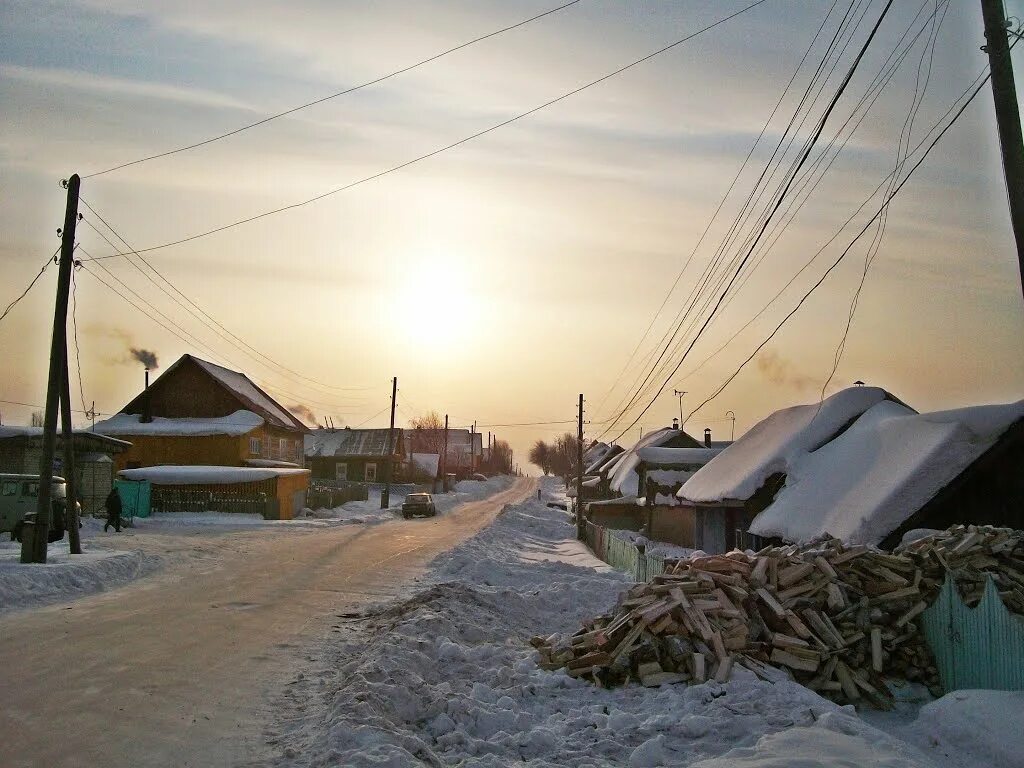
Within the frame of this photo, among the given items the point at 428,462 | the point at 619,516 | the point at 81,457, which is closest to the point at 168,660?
the point at 81,457

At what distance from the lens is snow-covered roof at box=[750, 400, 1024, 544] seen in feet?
55.2

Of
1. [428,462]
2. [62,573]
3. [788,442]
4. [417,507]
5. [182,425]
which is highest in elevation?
[182,425]

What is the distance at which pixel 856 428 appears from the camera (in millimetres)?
22172

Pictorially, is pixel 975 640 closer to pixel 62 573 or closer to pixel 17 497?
pixel 62 573

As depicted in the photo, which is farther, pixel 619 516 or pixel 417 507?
pixel 417 507

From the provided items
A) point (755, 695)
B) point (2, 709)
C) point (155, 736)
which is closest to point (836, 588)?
point (755, 695)

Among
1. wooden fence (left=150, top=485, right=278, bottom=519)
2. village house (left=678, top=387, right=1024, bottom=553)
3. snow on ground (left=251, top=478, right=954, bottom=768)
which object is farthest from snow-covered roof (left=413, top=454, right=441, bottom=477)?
snow on ground (left=251, top=478, right=954, bottom=768)

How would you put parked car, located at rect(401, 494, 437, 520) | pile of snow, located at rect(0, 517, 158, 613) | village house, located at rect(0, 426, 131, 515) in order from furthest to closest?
parked car, located at rect(401, 494, 437, 520)
village house, located at rect(0, 426, 131, 515)
pile of snow, located at rect(0, 517, 158, 613)

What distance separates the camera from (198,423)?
4981 cm

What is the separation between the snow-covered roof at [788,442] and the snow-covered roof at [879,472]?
102 centimetres

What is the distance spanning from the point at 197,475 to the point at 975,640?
38156 millimetres

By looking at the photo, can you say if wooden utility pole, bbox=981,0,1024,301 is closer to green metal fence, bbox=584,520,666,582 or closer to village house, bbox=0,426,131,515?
green metal fence, bbox=584,520,666,582

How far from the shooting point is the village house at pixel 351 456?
8056 centimetres

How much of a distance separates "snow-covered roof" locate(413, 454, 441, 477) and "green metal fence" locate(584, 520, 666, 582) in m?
56.7
